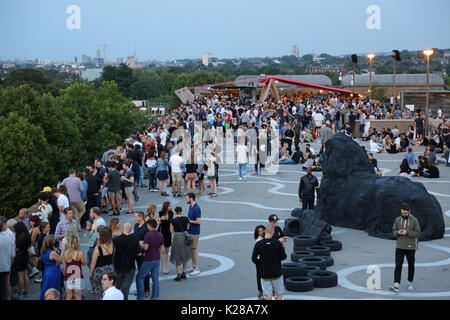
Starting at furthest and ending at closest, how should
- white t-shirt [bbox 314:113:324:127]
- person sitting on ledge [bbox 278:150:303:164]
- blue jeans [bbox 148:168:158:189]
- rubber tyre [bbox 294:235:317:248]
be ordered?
white t-shirt [bbox 314:113:324:127] < person sitting on ledge [bbox 278:150:303:164] < blue jeans [bbox 148:168:158:189] < rubber tyre [bbox 294:235:317:248]

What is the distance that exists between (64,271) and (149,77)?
17117cm

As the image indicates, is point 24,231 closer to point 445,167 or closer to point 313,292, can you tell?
point 313,292

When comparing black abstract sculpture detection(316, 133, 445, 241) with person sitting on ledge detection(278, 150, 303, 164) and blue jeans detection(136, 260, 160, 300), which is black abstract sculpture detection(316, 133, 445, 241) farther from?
person sitting on ledge detection(278, 150, 303, 164)

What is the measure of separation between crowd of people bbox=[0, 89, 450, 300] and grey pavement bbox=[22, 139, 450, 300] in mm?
566

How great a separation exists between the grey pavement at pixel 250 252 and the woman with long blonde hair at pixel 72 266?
0.87 meters

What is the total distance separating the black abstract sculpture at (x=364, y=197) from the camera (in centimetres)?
1518

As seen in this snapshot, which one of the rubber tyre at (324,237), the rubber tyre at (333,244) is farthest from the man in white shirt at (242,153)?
the rubber tyre at (333,244)

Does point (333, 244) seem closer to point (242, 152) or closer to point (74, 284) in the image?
point (74, 284)

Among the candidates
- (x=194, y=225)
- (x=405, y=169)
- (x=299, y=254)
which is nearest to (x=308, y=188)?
(x=299, y=254)

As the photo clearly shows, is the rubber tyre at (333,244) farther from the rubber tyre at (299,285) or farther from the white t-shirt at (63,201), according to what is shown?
the white t-shirt at (63,201)

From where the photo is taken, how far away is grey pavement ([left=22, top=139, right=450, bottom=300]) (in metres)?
11.5

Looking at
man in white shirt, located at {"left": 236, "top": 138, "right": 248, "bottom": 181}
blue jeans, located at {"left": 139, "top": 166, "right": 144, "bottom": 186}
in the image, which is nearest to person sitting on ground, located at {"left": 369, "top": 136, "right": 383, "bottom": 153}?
man in white shirt, located at {"left": 236, "top": 138, "right": 248, "bottom": 181}

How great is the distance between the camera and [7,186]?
27.9 m

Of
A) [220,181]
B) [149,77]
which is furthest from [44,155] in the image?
[149,77]
